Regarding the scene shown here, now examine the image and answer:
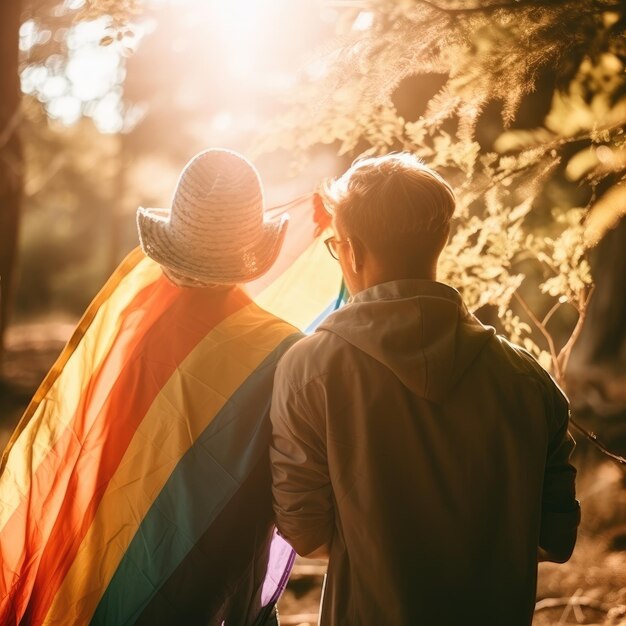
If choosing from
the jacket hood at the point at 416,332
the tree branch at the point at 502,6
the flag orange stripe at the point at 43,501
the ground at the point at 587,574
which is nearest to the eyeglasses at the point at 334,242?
the jacket hood at the point at 416,332

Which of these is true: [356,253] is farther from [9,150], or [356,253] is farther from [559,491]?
[9,150]

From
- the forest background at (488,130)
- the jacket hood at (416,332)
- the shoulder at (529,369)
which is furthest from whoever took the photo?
the forest background at (488,130)

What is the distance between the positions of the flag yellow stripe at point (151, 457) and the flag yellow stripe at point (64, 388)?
0.88 feet

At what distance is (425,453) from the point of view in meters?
1.49

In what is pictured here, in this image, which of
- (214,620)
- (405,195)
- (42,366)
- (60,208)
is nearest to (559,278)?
(405,195)

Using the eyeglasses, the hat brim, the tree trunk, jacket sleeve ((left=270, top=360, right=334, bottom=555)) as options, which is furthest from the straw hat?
the tree trunk

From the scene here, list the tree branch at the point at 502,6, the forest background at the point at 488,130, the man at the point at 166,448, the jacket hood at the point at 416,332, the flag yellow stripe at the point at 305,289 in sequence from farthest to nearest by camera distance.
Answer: the flag yellow stripe at the point at 305,289
the forest background at the point at 488,130
the tree branch at the point at 502,6
the man at the point at 166,448
the jacket hood at the point at 416,332

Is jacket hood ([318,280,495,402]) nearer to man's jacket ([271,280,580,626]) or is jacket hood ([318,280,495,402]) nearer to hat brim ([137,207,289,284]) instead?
man's jacket ([271,280,580,626])

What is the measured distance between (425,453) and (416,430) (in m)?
0.05

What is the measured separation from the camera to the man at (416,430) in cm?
149

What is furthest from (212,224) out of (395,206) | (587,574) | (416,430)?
(587,574)

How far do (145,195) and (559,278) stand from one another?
1574cm

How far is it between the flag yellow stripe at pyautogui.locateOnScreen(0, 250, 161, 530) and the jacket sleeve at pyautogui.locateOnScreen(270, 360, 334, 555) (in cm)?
66

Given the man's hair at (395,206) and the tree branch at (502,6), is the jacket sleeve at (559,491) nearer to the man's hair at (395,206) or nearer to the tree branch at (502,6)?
the man's hair at (395,206)
